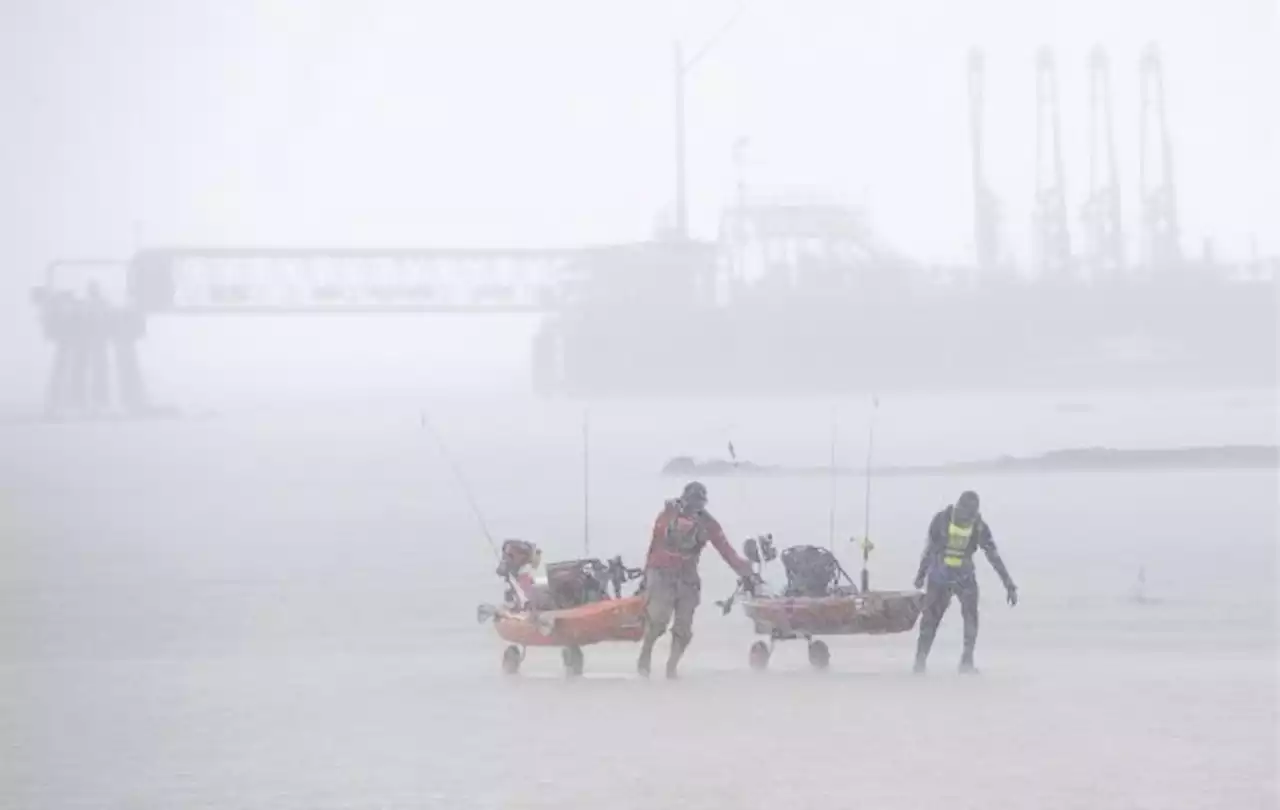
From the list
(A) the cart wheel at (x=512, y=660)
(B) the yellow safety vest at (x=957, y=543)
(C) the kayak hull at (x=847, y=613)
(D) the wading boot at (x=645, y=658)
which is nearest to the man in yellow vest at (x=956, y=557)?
(B) the yellow safety vest at (x=957, y=543)

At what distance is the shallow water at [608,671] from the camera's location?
364 inches

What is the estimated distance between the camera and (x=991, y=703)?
11.2 meters

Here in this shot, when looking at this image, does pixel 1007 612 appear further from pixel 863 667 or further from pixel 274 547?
pixel 274 547

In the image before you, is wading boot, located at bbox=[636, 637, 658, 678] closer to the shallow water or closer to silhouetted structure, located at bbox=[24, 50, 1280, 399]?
the shallow water

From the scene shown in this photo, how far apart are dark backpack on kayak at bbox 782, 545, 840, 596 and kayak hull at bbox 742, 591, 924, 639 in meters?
0.15

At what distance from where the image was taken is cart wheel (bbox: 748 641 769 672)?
508 inches

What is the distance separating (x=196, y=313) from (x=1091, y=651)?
88.7 m

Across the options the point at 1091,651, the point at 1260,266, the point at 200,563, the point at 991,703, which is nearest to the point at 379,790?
the point at 991,703

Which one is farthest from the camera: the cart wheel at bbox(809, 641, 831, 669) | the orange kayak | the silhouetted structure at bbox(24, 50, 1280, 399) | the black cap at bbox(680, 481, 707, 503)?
Result: the silhouetted structure at bbox(24, 50, 1280, 399)

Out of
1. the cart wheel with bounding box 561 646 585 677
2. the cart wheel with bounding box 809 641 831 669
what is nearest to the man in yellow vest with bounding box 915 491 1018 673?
the cart wheel with bounding box 809 641 831 669

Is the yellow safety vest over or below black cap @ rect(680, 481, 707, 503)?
below

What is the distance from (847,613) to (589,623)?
4.63ft

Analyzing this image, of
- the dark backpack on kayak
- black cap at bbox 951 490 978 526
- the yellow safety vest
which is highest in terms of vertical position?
black cap at bbox 951 490 978 526

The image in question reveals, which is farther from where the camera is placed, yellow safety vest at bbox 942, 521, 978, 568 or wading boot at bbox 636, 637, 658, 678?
wading boot at bbox 636, 637, 658, 678
